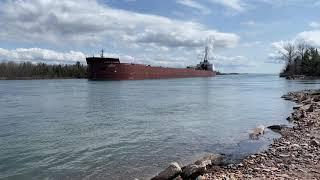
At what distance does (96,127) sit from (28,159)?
8.72 metres

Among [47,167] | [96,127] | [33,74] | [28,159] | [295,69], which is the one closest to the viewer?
[47,167]

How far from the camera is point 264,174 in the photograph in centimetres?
1113

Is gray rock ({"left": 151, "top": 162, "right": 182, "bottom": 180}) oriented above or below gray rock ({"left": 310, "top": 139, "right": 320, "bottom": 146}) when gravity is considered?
below

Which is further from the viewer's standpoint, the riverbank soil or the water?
the water

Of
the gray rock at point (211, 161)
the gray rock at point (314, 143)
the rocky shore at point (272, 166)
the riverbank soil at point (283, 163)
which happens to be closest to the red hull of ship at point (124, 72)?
the riverbank soil at point (283, 163)

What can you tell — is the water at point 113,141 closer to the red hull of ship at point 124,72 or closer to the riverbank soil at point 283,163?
the riverbank soil at point 283,163

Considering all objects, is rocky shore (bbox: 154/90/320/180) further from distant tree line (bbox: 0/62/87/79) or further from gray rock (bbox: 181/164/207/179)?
distant tree line (bbox: 0/62/87/79)

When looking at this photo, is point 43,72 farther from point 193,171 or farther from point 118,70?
point 193,171

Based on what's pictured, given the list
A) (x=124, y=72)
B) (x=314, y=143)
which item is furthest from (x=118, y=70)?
(x=314, y=143)

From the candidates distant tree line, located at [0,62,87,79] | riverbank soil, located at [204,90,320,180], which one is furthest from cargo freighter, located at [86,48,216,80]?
riverbank soil, located at [204,90,320,180]

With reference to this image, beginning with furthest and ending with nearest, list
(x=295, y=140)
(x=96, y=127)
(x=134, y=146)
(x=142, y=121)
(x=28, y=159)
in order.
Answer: (x=142, y=121) → (x=96, y=127) → (x=134, y=146) → (x=295, y=140) → (x=28, y=159)

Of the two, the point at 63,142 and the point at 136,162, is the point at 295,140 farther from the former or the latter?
the point at 63,142

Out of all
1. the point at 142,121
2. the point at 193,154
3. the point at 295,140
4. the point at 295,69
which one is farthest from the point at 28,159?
the point at 295,69

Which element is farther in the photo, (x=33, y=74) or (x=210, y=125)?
(x=33, y=74)
